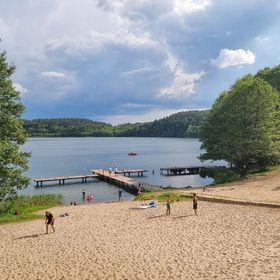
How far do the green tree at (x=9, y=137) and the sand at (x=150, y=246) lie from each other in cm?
344

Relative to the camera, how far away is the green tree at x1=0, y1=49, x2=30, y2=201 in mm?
31234

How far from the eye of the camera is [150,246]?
22.0m

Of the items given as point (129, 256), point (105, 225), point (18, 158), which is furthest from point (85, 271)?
point (18, 158)

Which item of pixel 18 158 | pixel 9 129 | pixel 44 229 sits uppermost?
pixel 9 129

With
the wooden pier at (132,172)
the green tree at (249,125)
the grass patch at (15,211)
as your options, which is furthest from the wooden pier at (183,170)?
the grass patch at (15,211)

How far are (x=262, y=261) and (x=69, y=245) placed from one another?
11.1 meters

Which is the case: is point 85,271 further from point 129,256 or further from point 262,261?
point 262,261

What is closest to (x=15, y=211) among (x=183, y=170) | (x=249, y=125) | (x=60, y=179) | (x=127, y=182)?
(x=127, y=182)

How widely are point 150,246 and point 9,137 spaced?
55.0ft

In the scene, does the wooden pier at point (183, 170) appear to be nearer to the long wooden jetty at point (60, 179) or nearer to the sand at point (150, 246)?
the long wooden jetty at point (60, 179)

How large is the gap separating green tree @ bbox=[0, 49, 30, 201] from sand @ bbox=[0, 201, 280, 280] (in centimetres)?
344

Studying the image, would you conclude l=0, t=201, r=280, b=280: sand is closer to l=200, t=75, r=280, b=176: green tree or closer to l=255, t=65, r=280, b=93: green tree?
l=200, t=75, r=280, b=176: green tree

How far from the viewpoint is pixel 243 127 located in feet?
176

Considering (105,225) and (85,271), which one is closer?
(85,271)
